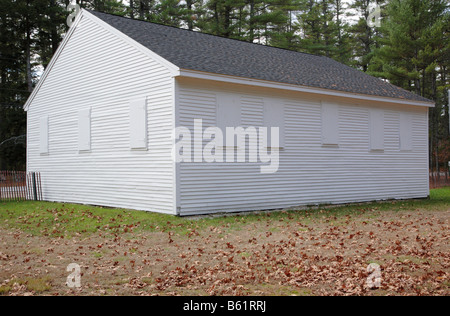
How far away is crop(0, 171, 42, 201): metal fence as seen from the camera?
19656 millimetres

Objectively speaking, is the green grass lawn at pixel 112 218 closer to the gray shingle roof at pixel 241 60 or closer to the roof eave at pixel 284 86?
the roof eave at pixel 284 86

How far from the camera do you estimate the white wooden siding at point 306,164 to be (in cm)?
1373

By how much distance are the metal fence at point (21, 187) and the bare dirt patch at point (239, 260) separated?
825 cm

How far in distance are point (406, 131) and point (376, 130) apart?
1890 millimetres

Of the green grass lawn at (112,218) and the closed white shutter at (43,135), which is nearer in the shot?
the green grass lawn at (112,218)

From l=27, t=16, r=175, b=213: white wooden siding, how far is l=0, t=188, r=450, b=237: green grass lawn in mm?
834

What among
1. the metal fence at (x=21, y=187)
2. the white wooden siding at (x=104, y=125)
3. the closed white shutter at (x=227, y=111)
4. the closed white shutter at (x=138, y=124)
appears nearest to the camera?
the white wooden siding at (x=104, y=125)

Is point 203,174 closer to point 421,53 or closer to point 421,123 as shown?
point 421,123

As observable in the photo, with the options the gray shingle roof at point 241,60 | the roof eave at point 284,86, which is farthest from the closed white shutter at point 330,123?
the gray shingle roof at point 241,60

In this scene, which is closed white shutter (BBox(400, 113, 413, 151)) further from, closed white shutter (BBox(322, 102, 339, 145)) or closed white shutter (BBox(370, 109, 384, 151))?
closed white shutter (BBox(322, 102, 339, 145))

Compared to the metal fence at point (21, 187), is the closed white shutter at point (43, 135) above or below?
above
